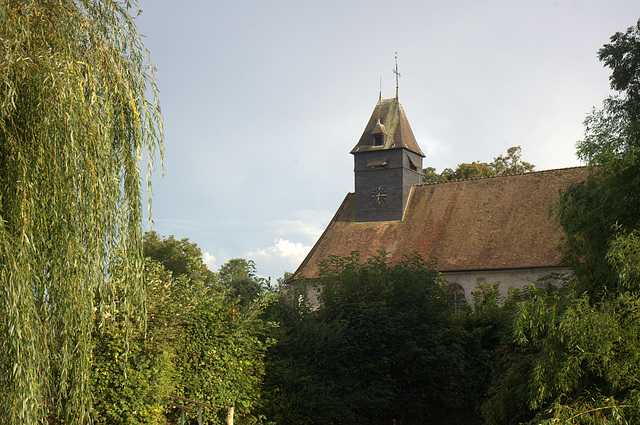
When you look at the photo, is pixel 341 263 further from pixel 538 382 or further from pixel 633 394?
pixel 633 394

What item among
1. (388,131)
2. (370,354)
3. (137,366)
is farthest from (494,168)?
(137,366)

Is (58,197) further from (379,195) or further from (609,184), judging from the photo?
(379,195)

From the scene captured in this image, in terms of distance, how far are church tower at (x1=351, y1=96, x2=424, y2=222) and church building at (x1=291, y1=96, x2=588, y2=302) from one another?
5 cm

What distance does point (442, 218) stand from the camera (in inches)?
1121

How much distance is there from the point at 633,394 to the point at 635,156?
12.4 feet

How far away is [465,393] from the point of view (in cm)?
1709

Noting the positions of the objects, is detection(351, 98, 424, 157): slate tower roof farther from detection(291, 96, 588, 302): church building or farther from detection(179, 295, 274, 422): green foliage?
detection(179, 295, 274, 422): green foliage

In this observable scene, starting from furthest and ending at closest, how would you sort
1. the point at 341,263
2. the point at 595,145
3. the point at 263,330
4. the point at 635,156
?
the point at 341,263, the point at 263,330, the point at 595,145, the point at 635,156

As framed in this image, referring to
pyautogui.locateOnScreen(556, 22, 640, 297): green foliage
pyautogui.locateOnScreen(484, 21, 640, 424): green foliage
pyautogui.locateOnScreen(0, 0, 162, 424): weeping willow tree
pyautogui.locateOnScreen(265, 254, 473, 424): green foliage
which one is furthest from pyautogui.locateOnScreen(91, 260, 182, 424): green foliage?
pyautogui.locateOnScreen(556, 22, 640, 297): green foliage

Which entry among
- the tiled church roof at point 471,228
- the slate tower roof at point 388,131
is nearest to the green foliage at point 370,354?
the tiled church roof at point 471,228

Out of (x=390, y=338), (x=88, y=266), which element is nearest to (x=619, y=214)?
(x=390, y=338)

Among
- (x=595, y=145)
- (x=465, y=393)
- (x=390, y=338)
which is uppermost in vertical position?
(x=595, y=145)

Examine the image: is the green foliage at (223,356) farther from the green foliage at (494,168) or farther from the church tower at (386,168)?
the green foliage at (494,168)

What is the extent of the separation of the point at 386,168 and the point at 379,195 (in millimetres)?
1434
